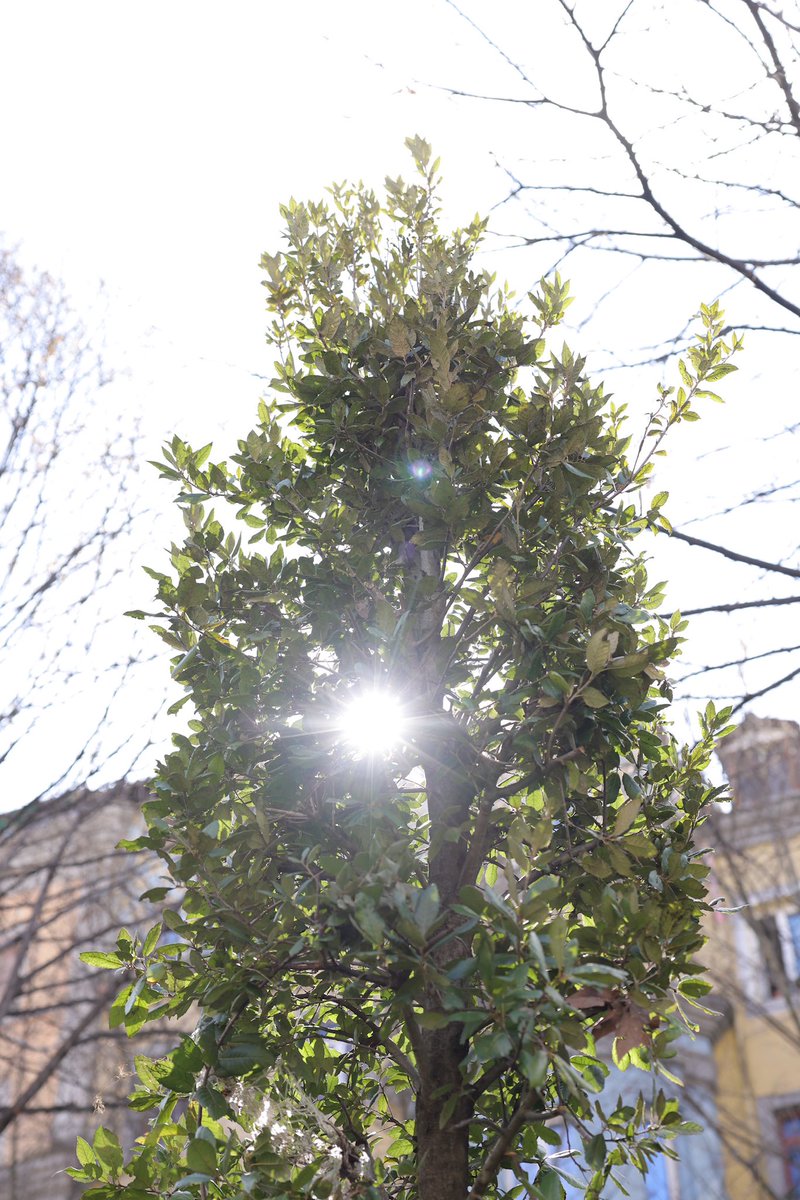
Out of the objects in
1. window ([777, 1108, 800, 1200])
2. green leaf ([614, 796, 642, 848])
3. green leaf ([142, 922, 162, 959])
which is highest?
window ([777, 1108, 800, 1200])

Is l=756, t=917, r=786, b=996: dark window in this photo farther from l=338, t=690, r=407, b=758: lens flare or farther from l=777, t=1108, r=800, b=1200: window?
l=338, t=690, r=407, b=758: lens flare

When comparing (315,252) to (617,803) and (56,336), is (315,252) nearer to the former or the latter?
(617,803)

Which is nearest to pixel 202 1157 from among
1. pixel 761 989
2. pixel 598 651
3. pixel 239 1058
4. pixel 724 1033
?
pixel 239 1058

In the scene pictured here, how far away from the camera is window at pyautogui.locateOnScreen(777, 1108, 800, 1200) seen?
10.9 m

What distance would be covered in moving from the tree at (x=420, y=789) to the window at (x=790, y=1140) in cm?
1035

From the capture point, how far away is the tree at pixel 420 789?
202 centimetres

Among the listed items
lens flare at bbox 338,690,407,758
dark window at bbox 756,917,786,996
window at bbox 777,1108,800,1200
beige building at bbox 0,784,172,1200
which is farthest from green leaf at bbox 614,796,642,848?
window at bbox 777,1108,800,1200

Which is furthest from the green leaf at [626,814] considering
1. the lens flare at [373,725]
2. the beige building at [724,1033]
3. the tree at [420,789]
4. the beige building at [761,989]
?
the beige building at [761,989]

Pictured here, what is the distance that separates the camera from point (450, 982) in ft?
6.58

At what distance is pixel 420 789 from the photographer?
2619mm

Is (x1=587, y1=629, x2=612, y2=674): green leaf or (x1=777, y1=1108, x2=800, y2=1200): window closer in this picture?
(x1=587, y1=629, x2=612, y2=674): green leaf

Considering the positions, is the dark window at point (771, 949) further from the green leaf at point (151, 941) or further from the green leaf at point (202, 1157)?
the green leaf at point (202, 1157)

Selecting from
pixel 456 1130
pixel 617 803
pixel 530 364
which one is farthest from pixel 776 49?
pixel 456 1130

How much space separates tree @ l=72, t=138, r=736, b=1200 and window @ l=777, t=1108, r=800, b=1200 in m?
10.3
